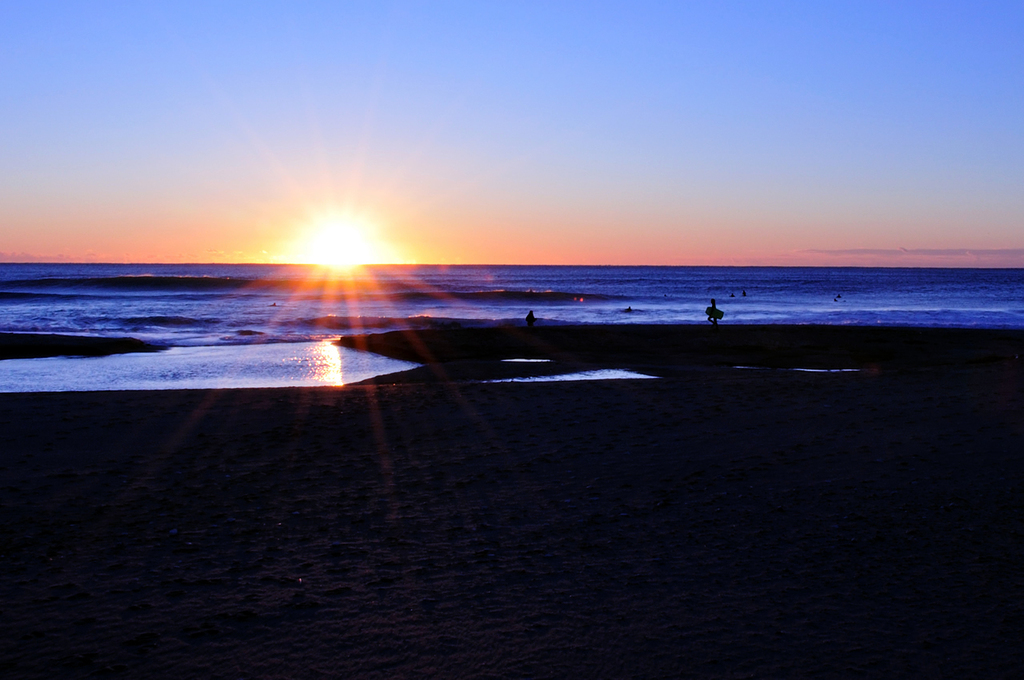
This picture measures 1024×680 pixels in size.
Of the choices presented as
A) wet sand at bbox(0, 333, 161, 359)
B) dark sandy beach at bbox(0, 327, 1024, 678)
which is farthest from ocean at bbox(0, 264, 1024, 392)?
dark sandy beach at bbox(0, 327, 1024, 678)

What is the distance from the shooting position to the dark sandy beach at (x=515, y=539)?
14.9 ft

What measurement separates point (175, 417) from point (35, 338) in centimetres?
1696

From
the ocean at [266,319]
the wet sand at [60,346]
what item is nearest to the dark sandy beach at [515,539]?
the ocean at [266,319]

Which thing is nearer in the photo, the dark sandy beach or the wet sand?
the dark sandy beach

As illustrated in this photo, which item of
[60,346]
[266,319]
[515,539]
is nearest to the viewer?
[515,539]

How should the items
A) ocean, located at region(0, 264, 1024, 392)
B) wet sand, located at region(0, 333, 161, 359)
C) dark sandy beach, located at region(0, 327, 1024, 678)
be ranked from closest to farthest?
1. dark sandy beach, located at region(0, 327, 1024, 678)
2. ocean, located at region(0, 264, 1024, 392)
3. wet sand, located at region(0, 333, 161, 359)

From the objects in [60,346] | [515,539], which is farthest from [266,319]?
[515,539]

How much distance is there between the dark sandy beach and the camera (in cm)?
453

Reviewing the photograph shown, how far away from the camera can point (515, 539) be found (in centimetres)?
639

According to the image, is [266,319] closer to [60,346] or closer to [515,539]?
[60,346]

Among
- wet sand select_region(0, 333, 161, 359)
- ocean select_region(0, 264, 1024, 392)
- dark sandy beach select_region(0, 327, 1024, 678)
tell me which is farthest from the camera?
wet sand select_region(0, 333, 161, 359)

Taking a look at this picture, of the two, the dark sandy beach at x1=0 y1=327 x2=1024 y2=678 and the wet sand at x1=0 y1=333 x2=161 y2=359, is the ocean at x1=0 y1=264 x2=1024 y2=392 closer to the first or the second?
the wet sand at x1=0 y1=333 x2=161 y2=359

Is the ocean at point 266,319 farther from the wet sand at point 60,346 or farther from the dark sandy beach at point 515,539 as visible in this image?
the dark sandy beach at point 515,539

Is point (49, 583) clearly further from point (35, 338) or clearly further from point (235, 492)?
point (35, 338)
